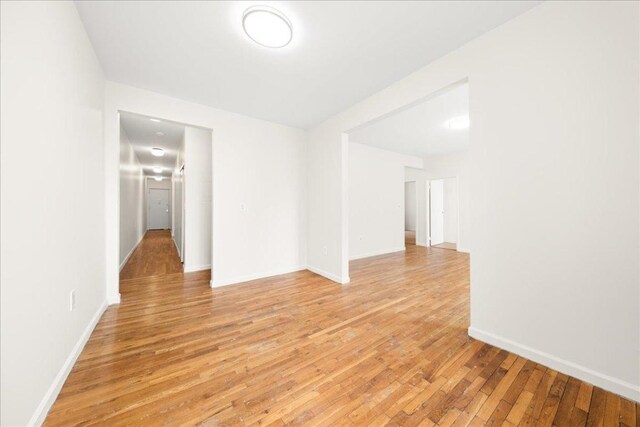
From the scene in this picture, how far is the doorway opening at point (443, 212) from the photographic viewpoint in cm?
691

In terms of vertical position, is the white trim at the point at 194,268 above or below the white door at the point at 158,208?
below

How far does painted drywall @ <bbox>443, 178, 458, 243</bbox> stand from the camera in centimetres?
718

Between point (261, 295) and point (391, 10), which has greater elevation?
point (391, 10)

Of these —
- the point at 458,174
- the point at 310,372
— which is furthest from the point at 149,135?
the point at 458,174

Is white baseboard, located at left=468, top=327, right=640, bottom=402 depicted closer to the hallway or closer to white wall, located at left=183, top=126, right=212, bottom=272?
white wall, located at left=183, top=126, right=212, bottom=272

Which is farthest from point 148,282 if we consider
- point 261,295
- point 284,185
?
point 284,185

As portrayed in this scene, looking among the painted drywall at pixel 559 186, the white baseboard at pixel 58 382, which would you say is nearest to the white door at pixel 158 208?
the white baseboard at pixel 58 382

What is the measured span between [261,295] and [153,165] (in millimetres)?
7902

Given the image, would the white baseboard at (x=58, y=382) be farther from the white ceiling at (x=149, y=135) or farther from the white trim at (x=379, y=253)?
the white trim at (x=379, y=253)

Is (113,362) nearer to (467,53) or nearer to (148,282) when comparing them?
(148,282)

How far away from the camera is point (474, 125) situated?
1.92 meters

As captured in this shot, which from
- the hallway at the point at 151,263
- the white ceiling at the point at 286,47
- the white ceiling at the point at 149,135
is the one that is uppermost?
the white ceiling at the point at 149,135

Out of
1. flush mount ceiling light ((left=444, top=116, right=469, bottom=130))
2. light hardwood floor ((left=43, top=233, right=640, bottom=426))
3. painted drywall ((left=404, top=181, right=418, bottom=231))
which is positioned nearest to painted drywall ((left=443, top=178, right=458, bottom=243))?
painted drywall ((left=404, top=181, right=418, bottom=231))

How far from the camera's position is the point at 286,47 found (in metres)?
2.05
